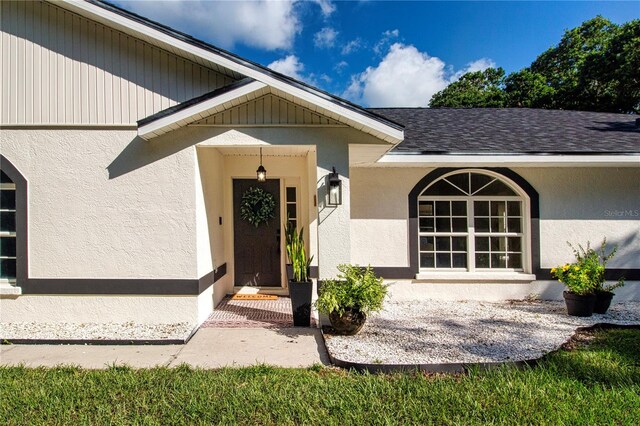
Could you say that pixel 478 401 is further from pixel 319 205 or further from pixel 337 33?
pixel 337 33

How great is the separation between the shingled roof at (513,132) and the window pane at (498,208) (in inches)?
50.2

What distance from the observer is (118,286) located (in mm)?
5352

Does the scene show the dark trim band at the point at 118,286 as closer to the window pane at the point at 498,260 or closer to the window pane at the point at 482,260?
the window pane at the point at 482,260

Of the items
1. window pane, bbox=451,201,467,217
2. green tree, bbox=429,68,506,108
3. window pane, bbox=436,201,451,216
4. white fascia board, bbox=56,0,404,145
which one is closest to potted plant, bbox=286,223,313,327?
white fascia board, bbox=56,0,404,145

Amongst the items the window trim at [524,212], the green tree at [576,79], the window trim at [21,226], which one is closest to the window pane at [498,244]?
the window trim at [524,212]

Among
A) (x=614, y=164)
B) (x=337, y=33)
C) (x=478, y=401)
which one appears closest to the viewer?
(x=478, y=401)

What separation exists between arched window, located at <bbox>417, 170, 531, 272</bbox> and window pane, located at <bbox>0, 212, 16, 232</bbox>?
23.8ft

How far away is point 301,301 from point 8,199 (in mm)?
5035

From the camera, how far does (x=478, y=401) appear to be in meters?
3.00

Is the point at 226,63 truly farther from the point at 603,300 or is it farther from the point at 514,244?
the point at 603,300

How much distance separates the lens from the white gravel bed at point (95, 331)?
485cm

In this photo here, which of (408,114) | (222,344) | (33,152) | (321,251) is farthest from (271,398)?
(408,114)

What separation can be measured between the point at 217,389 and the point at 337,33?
12.2 metres

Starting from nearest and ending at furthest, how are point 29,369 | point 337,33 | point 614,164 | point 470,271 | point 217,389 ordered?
point 217,389
point 29,369
point 614,164
point 470,271
point 337,33
